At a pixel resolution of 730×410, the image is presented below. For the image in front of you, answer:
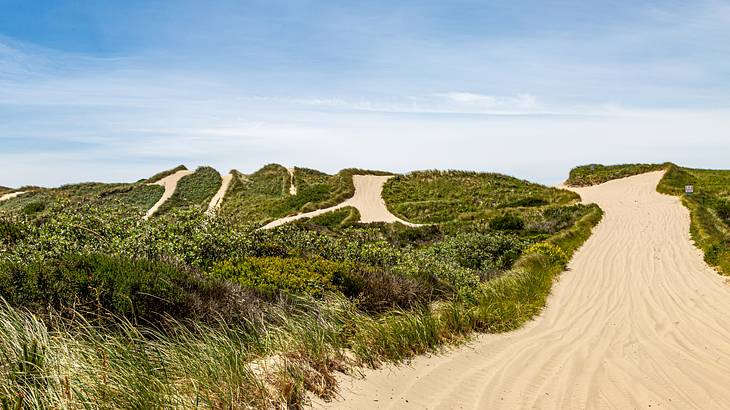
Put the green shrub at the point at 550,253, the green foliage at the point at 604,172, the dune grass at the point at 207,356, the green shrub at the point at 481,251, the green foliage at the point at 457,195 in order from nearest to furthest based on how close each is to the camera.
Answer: the dune grass at the point at 207,356 < the green shrub at the point at 550,253 < the green shrub at the point at 481,251 < the green foliage at the point at 457,195 < the green foliage at the point at 604,172

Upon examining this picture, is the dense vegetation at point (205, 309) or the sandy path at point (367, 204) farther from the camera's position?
the sandy path at point (367, 204)

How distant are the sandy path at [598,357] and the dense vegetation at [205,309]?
0.47m

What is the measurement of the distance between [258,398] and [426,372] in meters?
2.38

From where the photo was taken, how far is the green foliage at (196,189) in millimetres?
46088

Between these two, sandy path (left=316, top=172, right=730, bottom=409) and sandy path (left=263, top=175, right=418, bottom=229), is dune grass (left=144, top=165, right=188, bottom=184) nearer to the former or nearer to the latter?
sandy path (left=263, top=175, right=418, bottom=229)

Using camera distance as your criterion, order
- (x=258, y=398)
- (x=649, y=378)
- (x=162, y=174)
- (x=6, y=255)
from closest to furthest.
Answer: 1. (x=258, y=398)
2. (x=649, y=378)
3. (x=6, y=255)
4. (x=162, y=174)

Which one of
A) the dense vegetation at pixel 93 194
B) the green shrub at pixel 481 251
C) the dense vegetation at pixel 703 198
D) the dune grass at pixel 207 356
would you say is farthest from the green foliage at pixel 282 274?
the dense vegetation at pixel 93 194

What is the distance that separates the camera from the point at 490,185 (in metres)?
44.4

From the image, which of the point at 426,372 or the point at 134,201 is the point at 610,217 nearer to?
the point at 426,372

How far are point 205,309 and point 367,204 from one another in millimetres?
33453

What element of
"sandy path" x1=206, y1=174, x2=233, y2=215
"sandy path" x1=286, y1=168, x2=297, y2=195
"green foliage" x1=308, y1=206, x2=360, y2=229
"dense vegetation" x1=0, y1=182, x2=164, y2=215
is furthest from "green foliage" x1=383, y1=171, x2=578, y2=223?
"dense vegetation" x1=0, y1=182, x2=164, y2=215

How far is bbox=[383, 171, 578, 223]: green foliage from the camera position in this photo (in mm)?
37500

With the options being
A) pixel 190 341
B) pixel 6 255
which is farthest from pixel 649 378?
pixel 6 255

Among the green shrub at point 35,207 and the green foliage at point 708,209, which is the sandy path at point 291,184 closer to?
the green shrub at point 35,207
